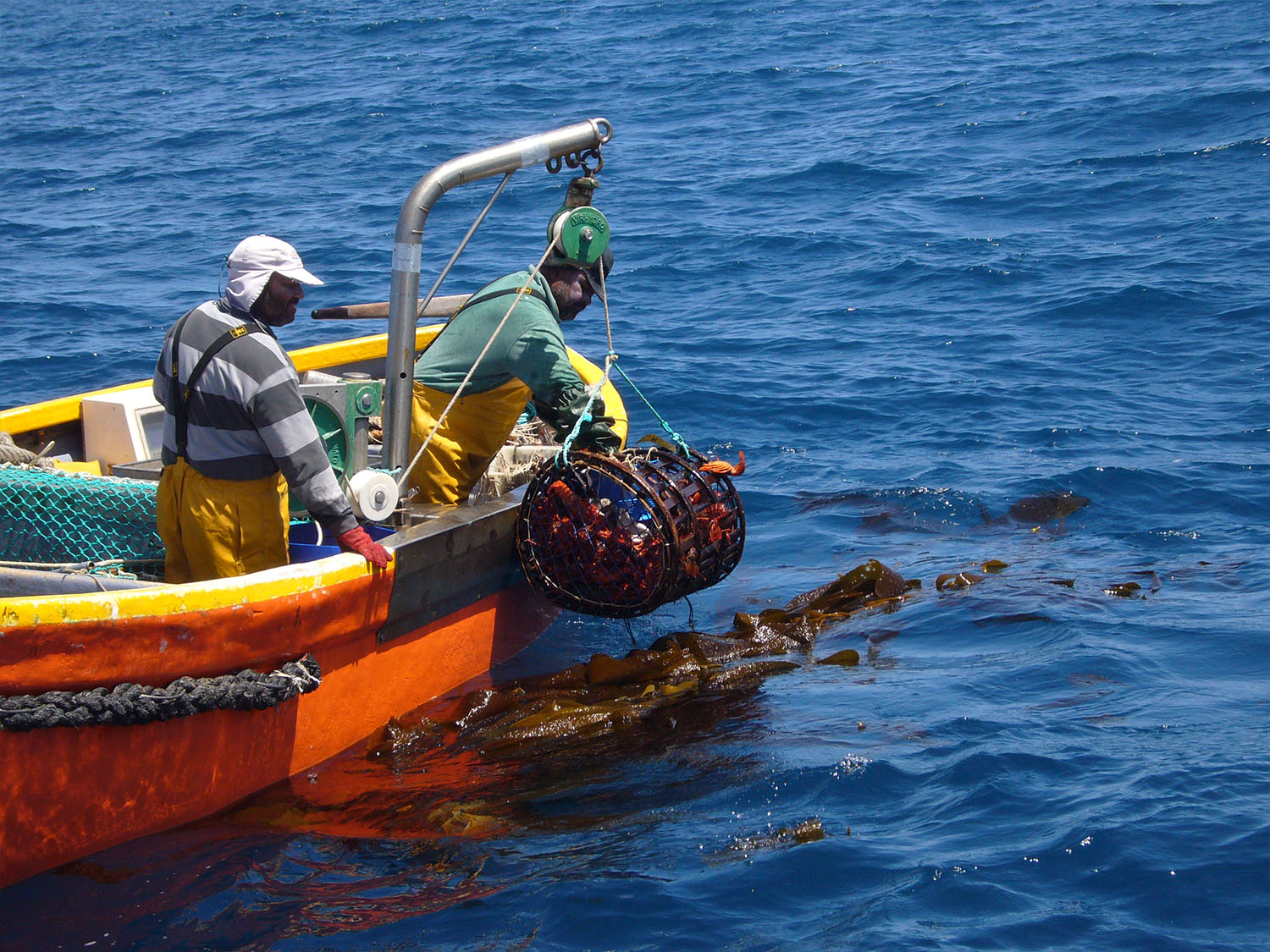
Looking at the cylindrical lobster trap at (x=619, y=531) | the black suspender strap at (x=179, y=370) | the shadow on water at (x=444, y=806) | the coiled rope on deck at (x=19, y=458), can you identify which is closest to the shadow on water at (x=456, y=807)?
the shadow on water at (x=444, y=806)

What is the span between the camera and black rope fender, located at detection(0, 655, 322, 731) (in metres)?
3.89

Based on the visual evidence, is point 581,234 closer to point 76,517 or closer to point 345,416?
point 345,416

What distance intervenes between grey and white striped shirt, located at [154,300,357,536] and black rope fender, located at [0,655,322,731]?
0.58 meters

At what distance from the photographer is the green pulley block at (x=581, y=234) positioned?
5.51 metres

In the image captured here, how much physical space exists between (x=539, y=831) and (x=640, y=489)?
1.39 meters

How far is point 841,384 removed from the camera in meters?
10.1

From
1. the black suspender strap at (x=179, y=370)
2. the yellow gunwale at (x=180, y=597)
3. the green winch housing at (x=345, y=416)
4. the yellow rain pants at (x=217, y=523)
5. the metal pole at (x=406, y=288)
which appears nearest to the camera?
the yellow gunwale at (x=180, y=597)

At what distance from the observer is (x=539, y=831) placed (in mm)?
4340

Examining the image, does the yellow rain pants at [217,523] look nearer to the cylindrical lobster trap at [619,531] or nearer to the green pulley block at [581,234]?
the cylindrical lobster trap at [619,531]

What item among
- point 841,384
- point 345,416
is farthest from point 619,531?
point 841,384

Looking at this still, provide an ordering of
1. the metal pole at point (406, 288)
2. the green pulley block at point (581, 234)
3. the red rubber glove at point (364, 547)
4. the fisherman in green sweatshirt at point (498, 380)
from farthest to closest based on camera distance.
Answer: the green pulley block at point (581, 234) < the fisherman in green sweatshirt at point (498, 380) < the metal pole at point (406, 288) < the red rubber glove at point (364, 547)

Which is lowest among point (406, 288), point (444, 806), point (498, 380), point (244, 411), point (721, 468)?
point (444, 806)

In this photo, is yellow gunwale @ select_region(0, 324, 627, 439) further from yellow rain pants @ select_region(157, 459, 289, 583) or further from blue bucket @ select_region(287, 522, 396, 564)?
yellow rain pants @ select_region(157, 459, 289, 583)

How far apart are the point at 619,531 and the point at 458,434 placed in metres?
0.98
